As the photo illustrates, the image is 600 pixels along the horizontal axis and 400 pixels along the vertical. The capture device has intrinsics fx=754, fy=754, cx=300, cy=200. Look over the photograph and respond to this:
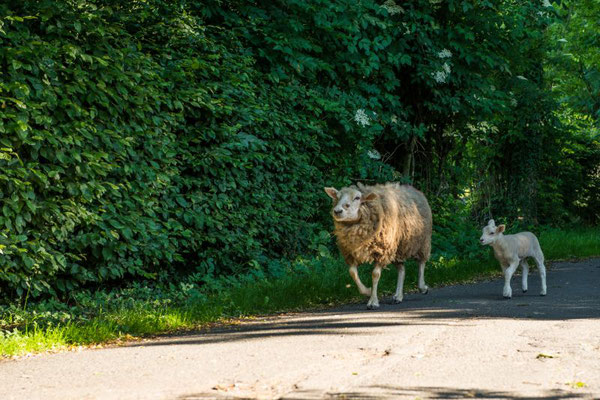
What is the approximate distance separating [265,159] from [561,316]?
5.00m

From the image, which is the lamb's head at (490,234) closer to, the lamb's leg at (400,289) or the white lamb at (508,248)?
the white lamb at (508,248)

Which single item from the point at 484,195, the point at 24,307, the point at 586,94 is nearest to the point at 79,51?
the point at 24,307

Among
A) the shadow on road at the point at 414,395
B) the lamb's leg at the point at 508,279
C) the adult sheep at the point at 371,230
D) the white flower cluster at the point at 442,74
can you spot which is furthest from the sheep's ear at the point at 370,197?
the white flower cluster at the point at 442,74

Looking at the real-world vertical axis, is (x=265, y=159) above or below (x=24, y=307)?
above

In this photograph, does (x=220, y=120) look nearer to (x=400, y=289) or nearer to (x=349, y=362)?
(x=400, y=289)

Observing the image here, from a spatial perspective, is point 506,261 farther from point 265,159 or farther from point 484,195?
point 484,195

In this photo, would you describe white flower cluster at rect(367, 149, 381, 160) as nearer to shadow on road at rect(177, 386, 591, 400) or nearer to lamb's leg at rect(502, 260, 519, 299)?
lamb's leg at rect(502, 260, 519, 299)

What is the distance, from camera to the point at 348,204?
10.2 metres

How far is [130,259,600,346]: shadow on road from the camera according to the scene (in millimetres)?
7992

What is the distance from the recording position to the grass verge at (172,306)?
7.43 metres

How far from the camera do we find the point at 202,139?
1103cm

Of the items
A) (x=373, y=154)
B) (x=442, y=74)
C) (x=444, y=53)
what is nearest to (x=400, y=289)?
(x=373, y=154)

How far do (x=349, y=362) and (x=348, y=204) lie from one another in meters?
4.17

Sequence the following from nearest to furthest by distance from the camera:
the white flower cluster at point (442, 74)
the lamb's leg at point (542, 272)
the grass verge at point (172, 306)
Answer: the grass verge at point (172, 306) < the lamb's leg at point (542, 272) < the white flower cluster at point (442, 74)
